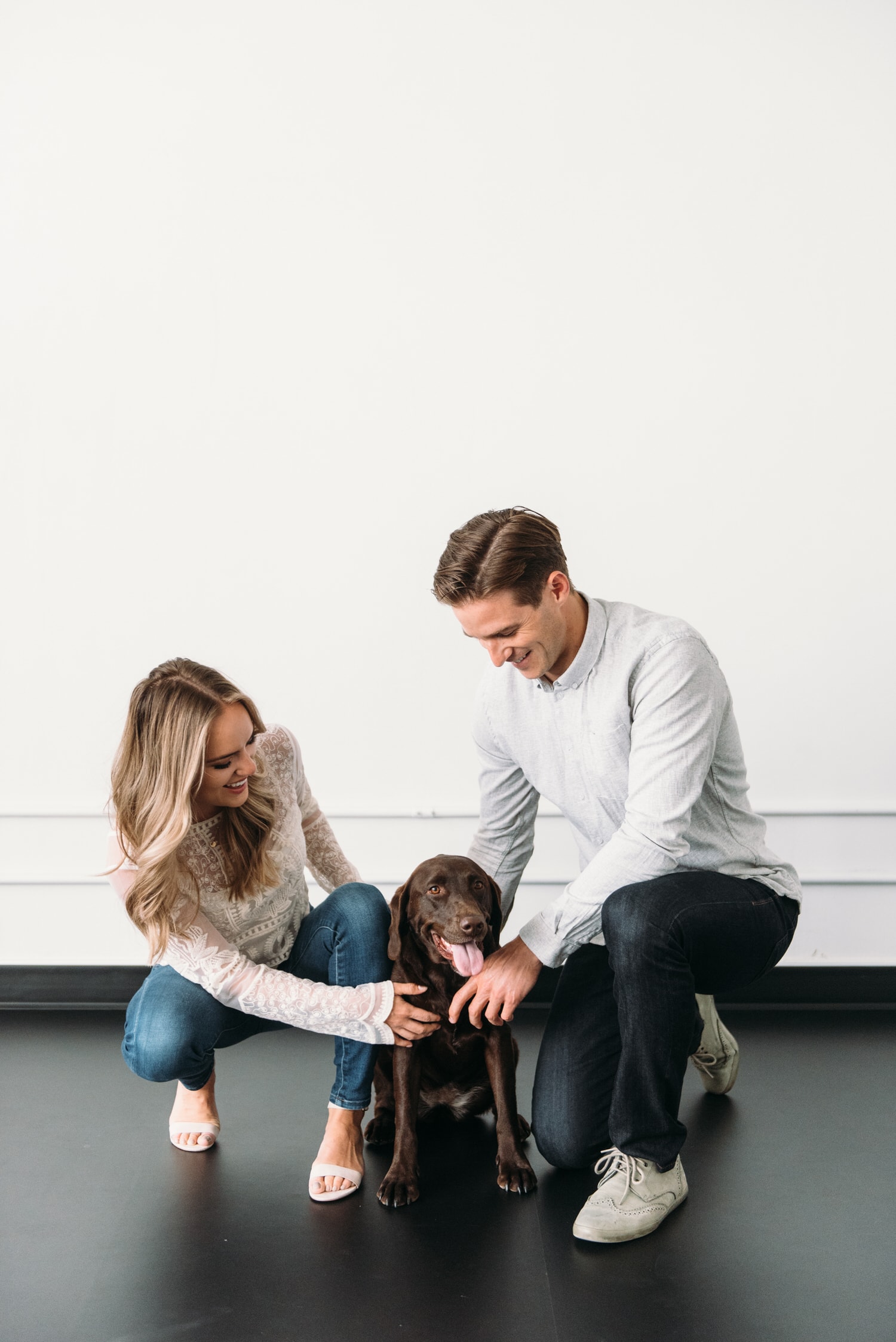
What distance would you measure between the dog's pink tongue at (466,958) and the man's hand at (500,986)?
14 mm

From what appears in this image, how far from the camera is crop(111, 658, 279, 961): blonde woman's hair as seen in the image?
188 centimetres

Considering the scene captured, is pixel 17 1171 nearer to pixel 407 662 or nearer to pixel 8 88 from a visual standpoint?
pixel 407 662

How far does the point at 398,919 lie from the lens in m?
2.03

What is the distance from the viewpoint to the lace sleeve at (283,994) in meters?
Answer: 1.94

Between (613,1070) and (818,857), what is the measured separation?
1.15 m

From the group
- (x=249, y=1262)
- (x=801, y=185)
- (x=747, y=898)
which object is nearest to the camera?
(x=249, y=1262)

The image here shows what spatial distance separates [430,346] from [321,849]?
1455 mm

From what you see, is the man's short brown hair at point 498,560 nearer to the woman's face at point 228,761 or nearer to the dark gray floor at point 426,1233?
the woman's face at point 228,761

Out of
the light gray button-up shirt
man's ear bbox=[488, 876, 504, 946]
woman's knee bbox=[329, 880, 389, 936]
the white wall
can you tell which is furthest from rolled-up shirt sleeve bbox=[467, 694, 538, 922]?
the white wall

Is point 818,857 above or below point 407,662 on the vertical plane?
below

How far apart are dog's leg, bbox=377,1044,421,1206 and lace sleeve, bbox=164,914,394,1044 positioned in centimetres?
7

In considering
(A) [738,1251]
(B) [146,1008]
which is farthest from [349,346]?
(A) [738,1251]

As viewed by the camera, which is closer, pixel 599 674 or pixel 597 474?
pixel 599 674

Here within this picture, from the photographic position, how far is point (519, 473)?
2.90 metres
